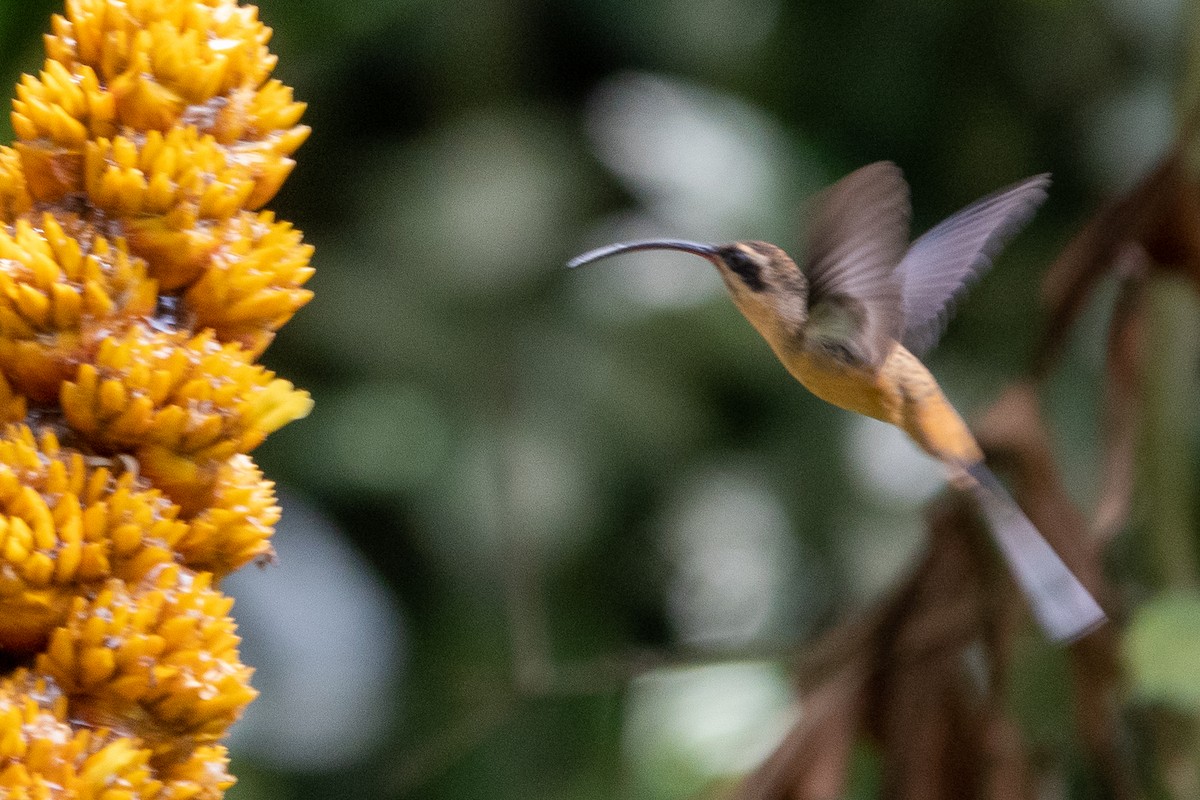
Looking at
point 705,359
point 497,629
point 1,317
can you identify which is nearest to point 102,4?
point 1,317

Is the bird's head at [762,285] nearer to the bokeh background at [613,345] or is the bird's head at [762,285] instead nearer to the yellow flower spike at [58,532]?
the yellow flower spike at [58,532]

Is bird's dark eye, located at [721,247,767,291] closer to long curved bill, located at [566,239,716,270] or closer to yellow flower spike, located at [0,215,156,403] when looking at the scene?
long curved bill, located at [566,239,716,270]

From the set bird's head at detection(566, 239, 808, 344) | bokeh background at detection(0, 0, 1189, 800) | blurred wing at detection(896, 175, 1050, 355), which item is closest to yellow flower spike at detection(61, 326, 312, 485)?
bird's head at detection(566, 239, 808, 344)

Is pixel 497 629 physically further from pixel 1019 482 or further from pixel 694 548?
pixel 1019 482

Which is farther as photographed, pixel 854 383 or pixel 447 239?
pixel 447 239

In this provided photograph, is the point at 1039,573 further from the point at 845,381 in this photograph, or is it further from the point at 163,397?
the point at 163,397

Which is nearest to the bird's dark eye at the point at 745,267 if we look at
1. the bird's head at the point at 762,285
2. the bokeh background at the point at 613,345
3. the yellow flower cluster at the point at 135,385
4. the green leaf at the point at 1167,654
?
the bird's head at the point at 762,285
